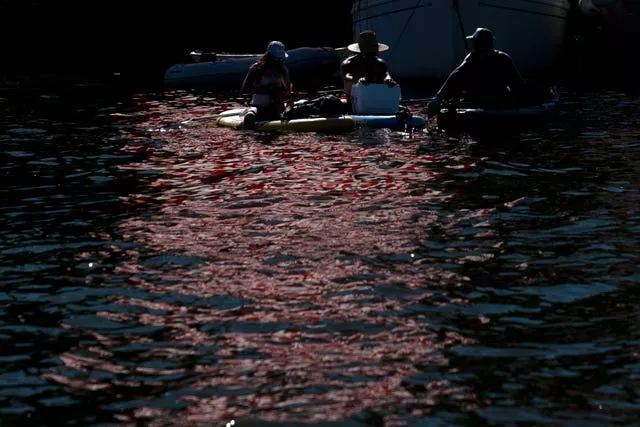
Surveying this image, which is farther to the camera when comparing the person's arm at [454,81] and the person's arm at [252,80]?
the person's arm at [252,80]

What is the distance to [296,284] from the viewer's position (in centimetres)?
979

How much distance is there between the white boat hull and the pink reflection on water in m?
12.8

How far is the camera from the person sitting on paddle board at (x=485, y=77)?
20.0 metres

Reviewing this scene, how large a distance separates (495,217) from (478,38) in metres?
8.25

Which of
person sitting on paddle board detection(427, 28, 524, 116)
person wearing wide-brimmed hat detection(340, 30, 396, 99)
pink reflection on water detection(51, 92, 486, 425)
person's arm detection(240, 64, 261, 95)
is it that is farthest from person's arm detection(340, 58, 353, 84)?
pink reflection on water detection(51, 92, 486, 425)

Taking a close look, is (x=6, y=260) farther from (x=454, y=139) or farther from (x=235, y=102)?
(x=235, y=102)

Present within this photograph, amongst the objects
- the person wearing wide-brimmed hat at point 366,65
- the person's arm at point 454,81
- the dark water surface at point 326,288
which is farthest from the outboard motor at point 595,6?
the dark water surface at point 326,288

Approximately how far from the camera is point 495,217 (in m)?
12.5

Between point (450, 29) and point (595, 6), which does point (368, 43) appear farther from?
point (595, 6)

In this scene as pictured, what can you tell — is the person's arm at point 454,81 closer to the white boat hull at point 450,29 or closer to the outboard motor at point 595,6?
the white boat hull at point 450,29

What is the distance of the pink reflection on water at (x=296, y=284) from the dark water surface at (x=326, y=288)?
1.1 inches

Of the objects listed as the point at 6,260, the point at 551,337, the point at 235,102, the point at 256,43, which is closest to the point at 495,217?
the point at 551,337

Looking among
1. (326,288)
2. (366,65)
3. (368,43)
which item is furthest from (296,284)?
(366,65)

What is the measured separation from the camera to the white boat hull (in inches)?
1160
